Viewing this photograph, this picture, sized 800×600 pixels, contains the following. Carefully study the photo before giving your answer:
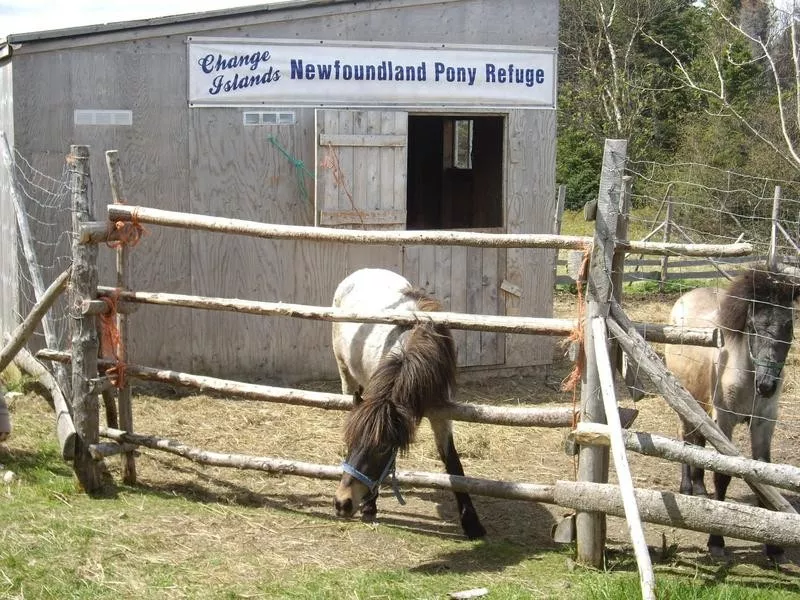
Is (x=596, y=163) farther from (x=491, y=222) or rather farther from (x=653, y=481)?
(x=653, y=481)

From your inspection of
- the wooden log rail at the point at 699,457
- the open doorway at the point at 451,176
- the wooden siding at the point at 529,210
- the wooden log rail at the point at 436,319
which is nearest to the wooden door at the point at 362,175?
the wooden siding at the point at 529,210

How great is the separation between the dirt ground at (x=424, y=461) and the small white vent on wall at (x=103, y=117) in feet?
7.39

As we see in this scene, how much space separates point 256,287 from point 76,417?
297 cm

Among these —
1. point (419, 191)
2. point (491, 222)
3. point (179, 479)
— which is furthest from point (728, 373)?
point (419, 191)

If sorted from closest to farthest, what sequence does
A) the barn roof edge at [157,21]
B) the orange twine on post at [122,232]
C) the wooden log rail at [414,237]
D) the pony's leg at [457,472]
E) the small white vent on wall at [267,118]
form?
the wooden log rail at [414,237] < the pony's leg at [457,472] < the orange twine on post at [122,232] < the barn roof edge at [157,21] < the small white vent on wall at [267,118]

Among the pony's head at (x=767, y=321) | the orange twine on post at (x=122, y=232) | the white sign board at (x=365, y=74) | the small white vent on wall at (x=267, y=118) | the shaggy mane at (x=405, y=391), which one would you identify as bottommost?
the shaggy mane at (x=405, y=391)

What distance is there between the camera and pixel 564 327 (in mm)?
4781

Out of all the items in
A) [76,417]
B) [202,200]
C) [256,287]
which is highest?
[202,200]

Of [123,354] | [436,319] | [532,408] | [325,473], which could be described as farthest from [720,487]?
[123,354]

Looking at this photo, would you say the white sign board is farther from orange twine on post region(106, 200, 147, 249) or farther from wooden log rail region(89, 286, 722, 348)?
wooden log rail region(89, 286, 722, 348)

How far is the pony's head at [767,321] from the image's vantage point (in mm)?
5250

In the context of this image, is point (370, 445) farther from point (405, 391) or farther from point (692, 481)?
point (692, 481)

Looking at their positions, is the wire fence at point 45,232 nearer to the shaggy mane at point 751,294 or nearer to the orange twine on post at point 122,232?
the orange twine on post at point 122,232

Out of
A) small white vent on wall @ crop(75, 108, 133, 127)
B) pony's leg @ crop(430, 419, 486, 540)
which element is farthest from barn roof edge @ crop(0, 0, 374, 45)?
pony's leg @ crop(430, 419, 486, 540)
